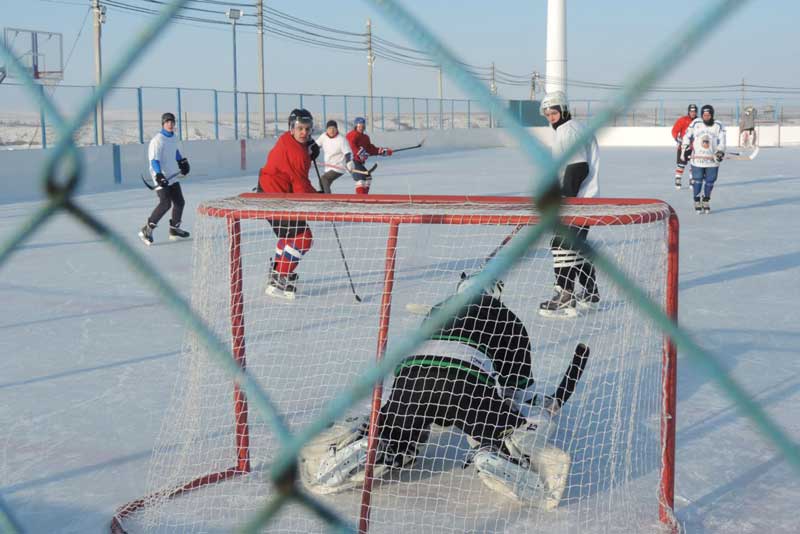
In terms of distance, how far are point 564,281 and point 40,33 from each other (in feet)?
58.7

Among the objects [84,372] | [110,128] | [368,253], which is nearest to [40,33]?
[110,128]

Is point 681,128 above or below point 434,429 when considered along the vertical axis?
above

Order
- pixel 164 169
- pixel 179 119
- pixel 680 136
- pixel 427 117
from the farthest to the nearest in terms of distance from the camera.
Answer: pixel 427 117
pixel 179 119
pixel 680 136
pixel 164 169

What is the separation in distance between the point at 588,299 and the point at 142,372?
2692 mm

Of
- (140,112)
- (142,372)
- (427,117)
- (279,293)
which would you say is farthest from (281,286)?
(427,117)

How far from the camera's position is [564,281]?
17.7ft

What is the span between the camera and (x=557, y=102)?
17.5 ft

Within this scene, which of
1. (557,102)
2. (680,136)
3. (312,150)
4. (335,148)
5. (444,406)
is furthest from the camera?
(680,136)

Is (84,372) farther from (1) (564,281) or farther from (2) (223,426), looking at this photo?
(1) (564,281)

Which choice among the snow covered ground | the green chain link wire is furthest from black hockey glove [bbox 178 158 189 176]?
the green chain link wire

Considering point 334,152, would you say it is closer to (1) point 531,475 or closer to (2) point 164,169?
(2) point 164,169

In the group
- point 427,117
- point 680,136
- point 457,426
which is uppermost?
point 427,117

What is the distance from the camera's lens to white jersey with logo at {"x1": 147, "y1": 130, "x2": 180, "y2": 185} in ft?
27.3

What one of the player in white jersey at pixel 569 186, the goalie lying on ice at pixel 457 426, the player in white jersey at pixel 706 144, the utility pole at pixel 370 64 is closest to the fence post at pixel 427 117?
the utility pole at pixel 370 64
